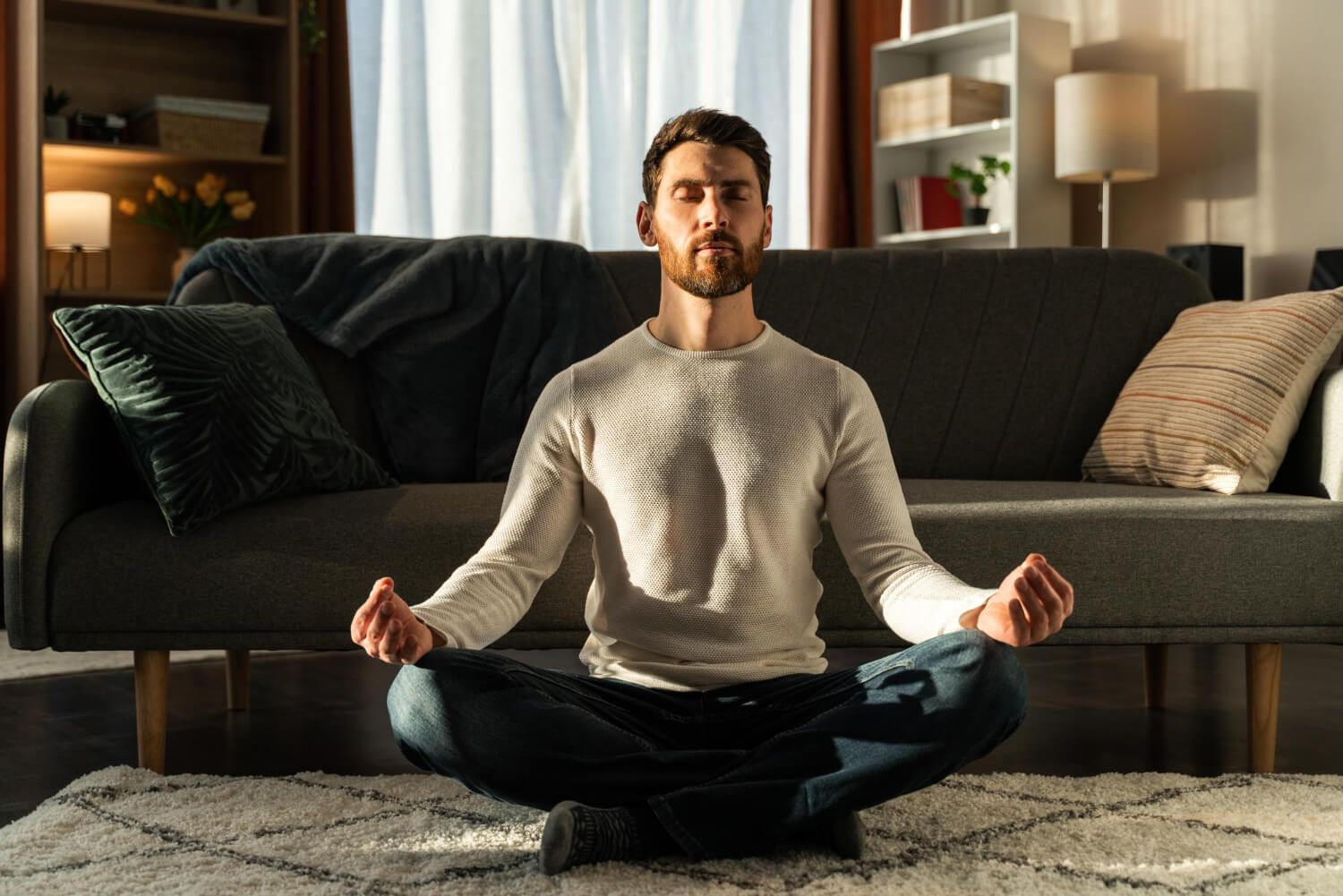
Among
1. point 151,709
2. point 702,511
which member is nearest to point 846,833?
point 702,511

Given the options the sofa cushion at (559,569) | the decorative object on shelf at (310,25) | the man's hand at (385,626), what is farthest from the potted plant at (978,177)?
the man's hand at (385,626)

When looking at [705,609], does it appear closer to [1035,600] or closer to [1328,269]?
[1035,600]

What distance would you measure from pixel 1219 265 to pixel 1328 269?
0.30 metres

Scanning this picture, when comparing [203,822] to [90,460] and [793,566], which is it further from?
Result: [793,566]

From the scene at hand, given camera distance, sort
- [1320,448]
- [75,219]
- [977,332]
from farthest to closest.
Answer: [75,219]
[977,332]
[1320,448]

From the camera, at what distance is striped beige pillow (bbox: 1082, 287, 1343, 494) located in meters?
2.52

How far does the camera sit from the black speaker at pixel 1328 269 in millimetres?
4156

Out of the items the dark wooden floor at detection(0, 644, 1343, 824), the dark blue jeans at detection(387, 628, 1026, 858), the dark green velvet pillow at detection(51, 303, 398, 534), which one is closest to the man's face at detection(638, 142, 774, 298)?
the dark blue jeans at detection(387, 628, 1026, 858)

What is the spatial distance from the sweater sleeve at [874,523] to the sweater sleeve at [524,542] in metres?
0.33

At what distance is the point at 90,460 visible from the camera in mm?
2334

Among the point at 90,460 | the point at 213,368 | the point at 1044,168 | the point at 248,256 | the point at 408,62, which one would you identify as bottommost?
the point at 90,460

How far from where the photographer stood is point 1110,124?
4574 millimetres

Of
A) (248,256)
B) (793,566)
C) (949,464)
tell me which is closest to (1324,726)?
(949,464)

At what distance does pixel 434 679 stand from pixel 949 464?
1.54m
